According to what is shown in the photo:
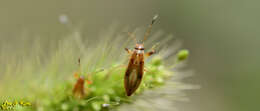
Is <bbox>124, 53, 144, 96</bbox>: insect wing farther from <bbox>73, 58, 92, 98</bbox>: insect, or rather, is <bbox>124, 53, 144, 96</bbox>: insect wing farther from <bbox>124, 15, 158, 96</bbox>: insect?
<bbox>73, 58, 92, 98</bbox>: insect

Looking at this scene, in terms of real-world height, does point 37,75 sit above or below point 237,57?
below

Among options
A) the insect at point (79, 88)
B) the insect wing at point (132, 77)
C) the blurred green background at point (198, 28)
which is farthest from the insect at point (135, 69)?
the blurred green background at point (198, 28)

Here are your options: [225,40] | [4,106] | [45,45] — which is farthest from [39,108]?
[225,40]

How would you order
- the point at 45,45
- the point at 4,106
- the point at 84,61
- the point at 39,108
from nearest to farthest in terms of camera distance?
1. the point at 4,106
2. the point at 39,108
3. the point at 84,61
4. the point at 45,45

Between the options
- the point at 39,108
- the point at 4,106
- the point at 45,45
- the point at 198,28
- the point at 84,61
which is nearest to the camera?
the point at 4,106

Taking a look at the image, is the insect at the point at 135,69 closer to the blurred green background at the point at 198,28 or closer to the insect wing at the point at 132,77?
the insect wing at the point at 132,77

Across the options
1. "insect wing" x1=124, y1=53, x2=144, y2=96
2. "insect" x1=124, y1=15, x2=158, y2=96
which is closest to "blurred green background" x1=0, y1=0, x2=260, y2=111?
"insect" x1=124, y1=15, x2=158, y2=96

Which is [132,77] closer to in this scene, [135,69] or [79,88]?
[135,69]

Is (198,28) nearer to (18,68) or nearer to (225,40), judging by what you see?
(225,40)
